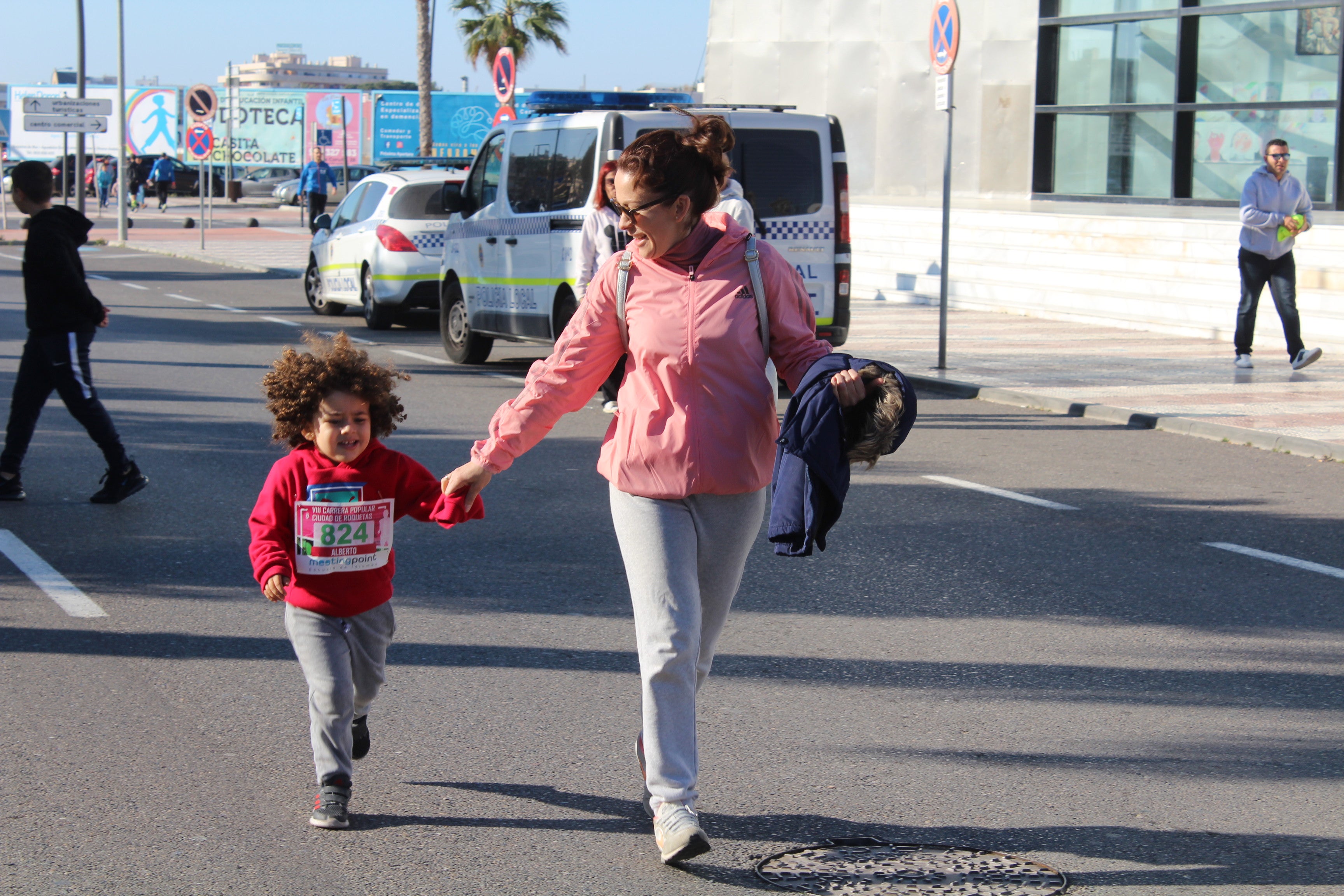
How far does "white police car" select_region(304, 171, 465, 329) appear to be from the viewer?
55.2 ft

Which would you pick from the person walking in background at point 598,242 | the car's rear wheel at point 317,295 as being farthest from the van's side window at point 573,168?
the car's rear wheel at point 317,295

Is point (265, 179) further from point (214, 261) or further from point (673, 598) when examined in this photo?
point (673, 598)

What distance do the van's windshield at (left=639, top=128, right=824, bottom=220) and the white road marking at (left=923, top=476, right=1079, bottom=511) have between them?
392cm

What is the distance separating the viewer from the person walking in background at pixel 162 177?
51969 mm

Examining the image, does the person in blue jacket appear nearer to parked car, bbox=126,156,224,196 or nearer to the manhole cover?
parked car, bbox=126,156,224,196

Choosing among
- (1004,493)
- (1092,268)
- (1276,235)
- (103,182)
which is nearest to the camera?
(1004,493)

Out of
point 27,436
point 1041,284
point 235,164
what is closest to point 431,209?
point 1041,284

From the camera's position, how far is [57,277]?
779cm

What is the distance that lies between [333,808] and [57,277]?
4841 mm

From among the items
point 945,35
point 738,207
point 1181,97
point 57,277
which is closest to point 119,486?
point 57,277

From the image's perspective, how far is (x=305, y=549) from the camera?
388 cm

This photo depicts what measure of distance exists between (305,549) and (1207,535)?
494 cm

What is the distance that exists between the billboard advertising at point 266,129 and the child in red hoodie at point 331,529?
55.2m

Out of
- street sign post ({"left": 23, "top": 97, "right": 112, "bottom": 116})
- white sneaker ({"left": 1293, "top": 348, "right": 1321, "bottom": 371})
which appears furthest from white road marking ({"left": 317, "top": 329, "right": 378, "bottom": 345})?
street sign post ({"left": 23, "top": 97, "right": 112, "bottom": 116})
